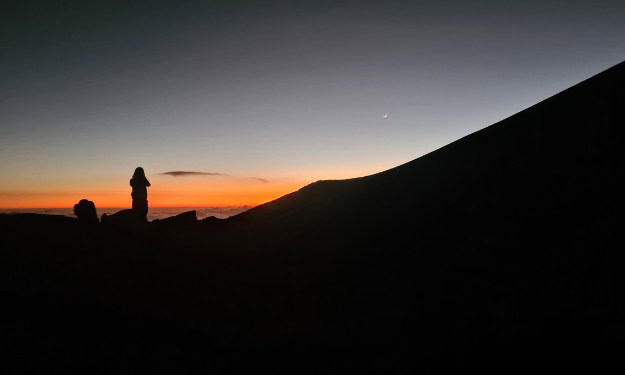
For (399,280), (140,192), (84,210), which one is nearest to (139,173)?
(140,192)

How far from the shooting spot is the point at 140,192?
97.5 feet

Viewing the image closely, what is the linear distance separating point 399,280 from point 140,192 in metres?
25.0

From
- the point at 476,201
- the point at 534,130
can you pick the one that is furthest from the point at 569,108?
the point at 476,201

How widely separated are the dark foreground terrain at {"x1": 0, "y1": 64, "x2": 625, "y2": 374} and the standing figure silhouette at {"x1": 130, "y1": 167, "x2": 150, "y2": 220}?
877 cm

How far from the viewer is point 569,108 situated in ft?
51.3

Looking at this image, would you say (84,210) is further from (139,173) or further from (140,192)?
(139,173)

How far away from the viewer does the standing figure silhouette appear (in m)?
29.5

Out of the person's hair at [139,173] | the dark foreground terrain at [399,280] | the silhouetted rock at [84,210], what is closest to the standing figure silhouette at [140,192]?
the person's hair at [139,173]

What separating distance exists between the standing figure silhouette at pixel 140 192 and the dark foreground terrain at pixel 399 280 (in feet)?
28.8

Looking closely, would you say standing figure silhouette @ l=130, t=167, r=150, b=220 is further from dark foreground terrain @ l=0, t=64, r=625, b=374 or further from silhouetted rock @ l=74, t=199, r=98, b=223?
dark foreground terrain @ l=0, t=64, r=625, b=374

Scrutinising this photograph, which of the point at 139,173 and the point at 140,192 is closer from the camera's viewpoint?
the point at 140,192

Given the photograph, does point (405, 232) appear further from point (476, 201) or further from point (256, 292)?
point (256, 292)

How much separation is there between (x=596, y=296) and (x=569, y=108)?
11.4 metres

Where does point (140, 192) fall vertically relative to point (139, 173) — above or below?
below
